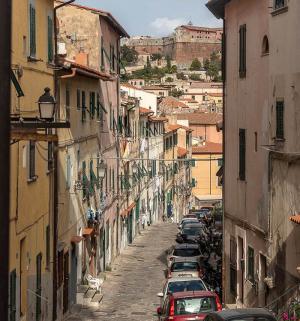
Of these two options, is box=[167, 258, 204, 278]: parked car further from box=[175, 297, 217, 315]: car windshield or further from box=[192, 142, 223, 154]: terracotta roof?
box=[192, 142, 223, 154]: terracotta roof

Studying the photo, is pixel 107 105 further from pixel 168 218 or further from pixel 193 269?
pixel 168 218

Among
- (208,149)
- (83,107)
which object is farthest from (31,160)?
(208,149)

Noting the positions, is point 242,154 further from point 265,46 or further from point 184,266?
point 184,266

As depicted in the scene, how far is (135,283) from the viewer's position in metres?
33.0

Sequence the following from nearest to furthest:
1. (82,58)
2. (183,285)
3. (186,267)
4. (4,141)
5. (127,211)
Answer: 1. (4,141)
2. (183,285)
3. (186,267)
4. (82,58)
5. (127,211)

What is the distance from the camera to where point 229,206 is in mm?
25562

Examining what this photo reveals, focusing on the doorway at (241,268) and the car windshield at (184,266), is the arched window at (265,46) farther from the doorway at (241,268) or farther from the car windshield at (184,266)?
the car windshield at (184,266)

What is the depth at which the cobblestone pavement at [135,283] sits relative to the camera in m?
26.0

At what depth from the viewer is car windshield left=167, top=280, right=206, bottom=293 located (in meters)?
21.4

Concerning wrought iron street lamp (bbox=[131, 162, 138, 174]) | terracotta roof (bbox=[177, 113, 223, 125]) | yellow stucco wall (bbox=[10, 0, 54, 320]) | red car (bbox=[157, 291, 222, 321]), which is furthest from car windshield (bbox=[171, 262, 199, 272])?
terracotta roof (bbox=[177, 113, 223, 125])

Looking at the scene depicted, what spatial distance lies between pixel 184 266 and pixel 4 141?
960 inches

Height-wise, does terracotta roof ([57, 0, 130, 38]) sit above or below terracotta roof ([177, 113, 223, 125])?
above

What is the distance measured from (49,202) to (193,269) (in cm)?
828

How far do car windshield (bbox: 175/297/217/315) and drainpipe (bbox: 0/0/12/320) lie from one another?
12627 millimetres
